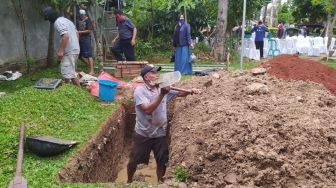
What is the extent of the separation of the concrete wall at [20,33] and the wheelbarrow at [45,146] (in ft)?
21.9

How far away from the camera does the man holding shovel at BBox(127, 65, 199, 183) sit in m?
5.63

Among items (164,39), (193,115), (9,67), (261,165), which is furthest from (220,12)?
(261,165)

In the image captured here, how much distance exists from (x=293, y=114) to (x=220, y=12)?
1137 centimetres

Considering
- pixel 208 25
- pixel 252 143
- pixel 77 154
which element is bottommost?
pixel 77 154

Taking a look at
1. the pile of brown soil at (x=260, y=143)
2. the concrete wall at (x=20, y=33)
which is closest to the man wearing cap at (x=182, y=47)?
the concrete wall at (x=20, y=33)

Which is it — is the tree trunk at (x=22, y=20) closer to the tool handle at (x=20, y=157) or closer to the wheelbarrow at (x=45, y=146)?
the tool handle at (x=20, y=157)

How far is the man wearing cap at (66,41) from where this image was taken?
858 centimetres

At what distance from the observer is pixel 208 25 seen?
65.2 feet

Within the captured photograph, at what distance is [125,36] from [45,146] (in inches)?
282

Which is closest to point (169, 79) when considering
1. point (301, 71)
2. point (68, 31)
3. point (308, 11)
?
point (68, 31)

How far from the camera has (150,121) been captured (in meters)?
5.96

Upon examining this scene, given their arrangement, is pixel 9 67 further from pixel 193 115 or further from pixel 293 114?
pixel 293 114

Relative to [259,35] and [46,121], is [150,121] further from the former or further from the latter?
[259,35]

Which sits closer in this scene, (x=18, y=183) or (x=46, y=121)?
(x=18, y=183)
